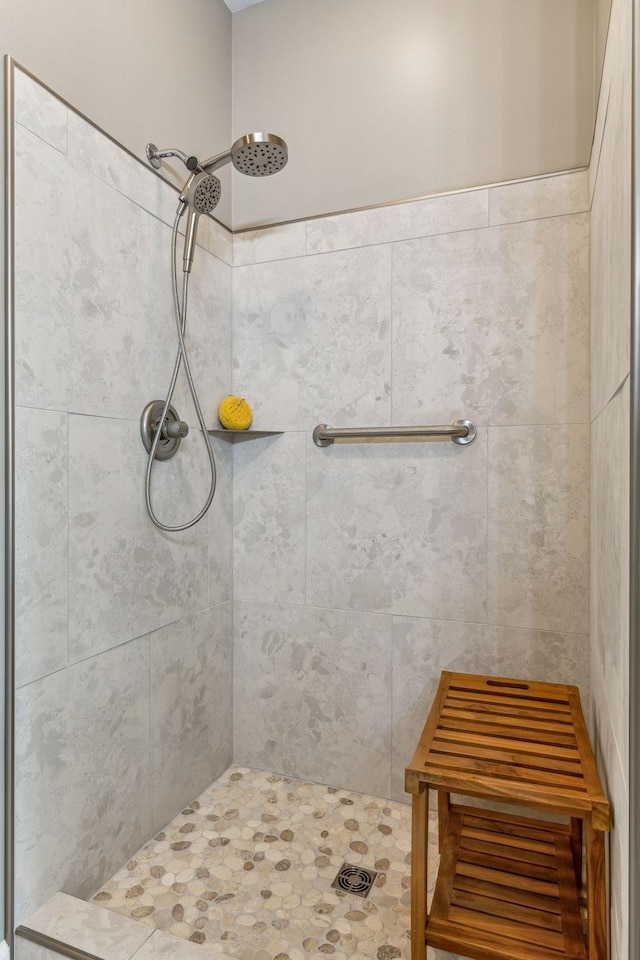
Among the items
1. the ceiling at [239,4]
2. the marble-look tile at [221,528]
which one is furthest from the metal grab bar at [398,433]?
the ceiling at [239,4]

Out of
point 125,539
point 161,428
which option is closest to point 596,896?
point 125,539

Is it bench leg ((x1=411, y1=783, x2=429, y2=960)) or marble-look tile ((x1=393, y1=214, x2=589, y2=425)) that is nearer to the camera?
bench leg ((x1=411, y1=783, x2=429, y2=960))

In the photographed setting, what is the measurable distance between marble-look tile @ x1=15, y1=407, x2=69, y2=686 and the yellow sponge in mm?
568

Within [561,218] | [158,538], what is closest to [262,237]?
[561,218]

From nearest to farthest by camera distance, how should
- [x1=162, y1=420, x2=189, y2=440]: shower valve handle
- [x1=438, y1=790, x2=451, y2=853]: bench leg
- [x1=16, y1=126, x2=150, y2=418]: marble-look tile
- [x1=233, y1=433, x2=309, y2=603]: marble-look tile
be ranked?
[x1=16, y1=126, x2=150, y2=418]: marble-look tile < [x1=438, y1=790, x2=451, y2=853]: bench leg < [x1=162, y1=420, x2=189, y2=440]: shower valve handle < [x1=233, y1=433, x2=309, y2=603]: marble-look tile

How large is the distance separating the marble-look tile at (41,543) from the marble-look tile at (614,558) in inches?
41.4

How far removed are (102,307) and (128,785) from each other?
3.80 feet

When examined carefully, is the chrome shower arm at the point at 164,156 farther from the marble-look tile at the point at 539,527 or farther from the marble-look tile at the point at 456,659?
the marble-look tile at the point at 456,659

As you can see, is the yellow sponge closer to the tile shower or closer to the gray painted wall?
the tile shower

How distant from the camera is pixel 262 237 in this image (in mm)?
1764

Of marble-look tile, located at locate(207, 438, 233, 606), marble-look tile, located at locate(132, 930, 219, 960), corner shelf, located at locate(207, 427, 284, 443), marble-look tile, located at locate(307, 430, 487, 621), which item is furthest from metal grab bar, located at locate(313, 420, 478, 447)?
marble-look tile, located at locate(132, 930, 219, 960)

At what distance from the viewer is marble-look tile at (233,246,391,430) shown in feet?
5.30

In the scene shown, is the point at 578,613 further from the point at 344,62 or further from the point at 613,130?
the point at 344,62

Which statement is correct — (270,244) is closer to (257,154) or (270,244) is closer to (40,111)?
(257,154)
